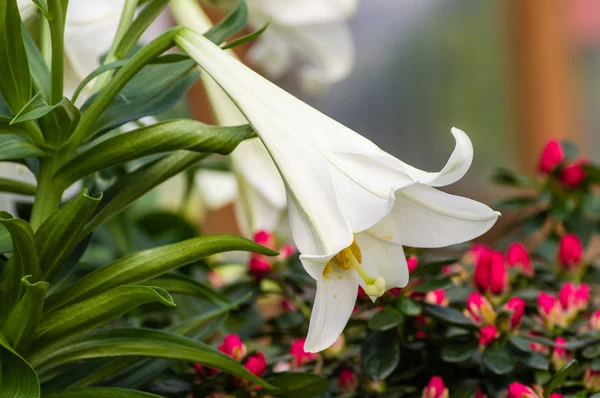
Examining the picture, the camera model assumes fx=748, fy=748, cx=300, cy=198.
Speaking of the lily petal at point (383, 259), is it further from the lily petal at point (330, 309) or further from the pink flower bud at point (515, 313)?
the pink flower bud at point (515, 313)

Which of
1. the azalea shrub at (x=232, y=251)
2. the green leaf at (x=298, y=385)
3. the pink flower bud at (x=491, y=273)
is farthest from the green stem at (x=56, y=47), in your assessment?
the pink flower bud at (x=491, y=273)

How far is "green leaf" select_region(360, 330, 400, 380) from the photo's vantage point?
464mm

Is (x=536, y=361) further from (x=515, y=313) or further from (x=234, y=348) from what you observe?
(x=234, y=348)

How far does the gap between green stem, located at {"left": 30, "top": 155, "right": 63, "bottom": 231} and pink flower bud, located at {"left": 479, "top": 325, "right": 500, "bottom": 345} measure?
28 cm

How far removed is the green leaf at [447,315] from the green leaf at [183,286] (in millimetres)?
138

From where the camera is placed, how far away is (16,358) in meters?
0.38

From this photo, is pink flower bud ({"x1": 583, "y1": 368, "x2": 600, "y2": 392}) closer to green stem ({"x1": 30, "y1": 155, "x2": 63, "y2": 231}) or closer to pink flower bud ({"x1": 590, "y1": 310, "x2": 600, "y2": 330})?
pink flower bud ({"x1": 590, "y1": 310, "x2": 600, "y2": 330})

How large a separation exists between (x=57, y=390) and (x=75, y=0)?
33 cm

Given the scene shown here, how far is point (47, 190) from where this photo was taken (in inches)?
16.6

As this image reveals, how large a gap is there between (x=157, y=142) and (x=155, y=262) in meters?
0.06

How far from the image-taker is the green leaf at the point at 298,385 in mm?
453

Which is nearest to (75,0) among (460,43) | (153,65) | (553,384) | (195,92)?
(153,65)

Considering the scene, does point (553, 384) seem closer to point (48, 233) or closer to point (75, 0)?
point (48, 233)

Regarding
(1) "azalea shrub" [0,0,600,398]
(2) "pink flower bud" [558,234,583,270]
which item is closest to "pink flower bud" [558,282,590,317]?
(1) "azalea shrub" [0,0,600,398]
